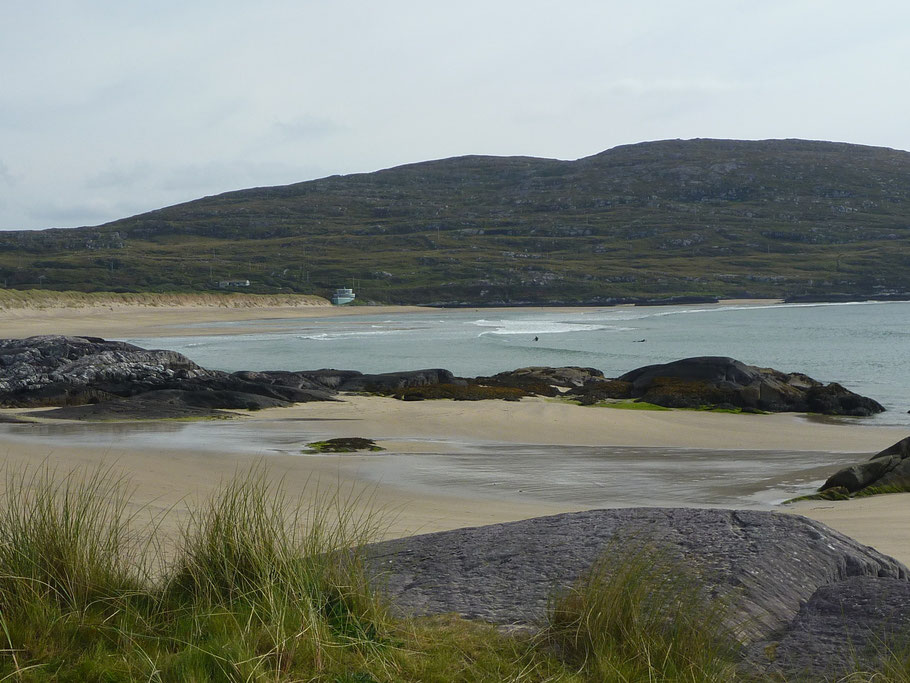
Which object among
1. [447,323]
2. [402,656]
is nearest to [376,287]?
[447,323]

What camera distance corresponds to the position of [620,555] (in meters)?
4.56

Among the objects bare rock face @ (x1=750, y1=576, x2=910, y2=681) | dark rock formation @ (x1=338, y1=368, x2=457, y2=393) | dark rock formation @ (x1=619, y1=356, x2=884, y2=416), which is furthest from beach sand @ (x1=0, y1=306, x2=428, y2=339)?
bare rock face @ (x1=750, y1=576, x2=910, y2=681)

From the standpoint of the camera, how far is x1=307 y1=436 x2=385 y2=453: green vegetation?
14.8m

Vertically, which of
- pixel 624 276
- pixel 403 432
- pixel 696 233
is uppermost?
pixel 696 233

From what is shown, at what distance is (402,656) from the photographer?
3611 mm

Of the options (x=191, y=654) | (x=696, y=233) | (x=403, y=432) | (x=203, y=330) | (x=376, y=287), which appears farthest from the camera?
(x=696, y=233)

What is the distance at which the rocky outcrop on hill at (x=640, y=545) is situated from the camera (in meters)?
4.25

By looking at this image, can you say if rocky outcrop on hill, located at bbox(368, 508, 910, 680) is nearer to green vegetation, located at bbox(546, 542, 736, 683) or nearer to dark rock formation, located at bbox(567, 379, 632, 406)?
green vegetation, located at bbox(546, 542, 736, 683)

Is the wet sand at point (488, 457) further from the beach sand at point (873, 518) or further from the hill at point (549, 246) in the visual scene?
the hill at point (549, 246)

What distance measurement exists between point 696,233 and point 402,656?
545 ft

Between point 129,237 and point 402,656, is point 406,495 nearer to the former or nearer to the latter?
point 402,656

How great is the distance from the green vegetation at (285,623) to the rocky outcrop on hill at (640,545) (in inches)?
7.7

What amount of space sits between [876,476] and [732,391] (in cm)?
1337

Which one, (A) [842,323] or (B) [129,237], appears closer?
(A) [842,323]
